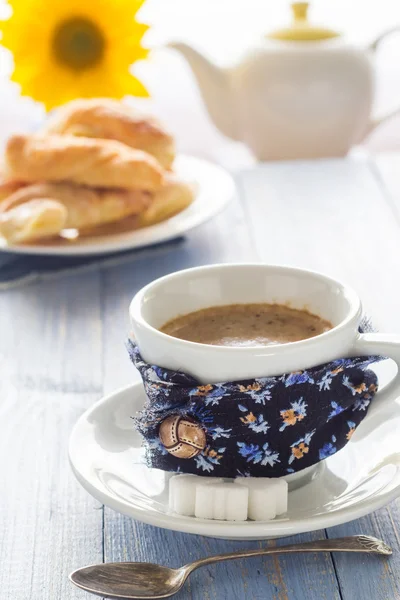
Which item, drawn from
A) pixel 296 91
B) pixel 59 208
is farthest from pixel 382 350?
pixel 296 91

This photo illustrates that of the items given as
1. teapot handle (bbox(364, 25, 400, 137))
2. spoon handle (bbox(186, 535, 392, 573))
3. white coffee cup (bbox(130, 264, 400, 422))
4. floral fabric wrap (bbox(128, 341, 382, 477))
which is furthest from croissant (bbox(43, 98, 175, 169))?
spoon handle (bbox(186, 535, 392, 573))

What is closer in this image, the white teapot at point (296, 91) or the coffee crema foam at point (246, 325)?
the coffee crema foam at point (246, 325)

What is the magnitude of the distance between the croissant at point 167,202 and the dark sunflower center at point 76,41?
303 millimetres

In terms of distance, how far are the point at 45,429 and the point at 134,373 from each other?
5.1 inches

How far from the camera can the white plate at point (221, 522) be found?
0.61 m

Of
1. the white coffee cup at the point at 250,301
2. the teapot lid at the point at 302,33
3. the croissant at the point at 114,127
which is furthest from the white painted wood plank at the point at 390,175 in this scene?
the white coffee cup at the point at 250,301

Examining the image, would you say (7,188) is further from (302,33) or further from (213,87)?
(302,33)

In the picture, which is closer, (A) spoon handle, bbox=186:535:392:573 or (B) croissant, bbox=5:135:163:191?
(A) spoon handle, bbox=186:535:392:573

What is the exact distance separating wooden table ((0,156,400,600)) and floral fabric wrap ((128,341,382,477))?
0.06 metres

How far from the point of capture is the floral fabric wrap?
629 mm

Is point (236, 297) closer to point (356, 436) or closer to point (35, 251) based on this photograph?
point (356, 436)

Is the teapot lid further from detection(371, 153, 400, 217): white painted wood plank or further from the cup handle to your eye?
the cup handle

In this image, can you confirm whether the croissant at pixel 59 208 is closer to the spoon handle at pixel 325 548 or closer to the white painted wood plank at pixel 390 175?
the white painted wood plank at pixel 390 175

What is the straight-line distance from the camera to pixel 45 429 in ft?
2.70
